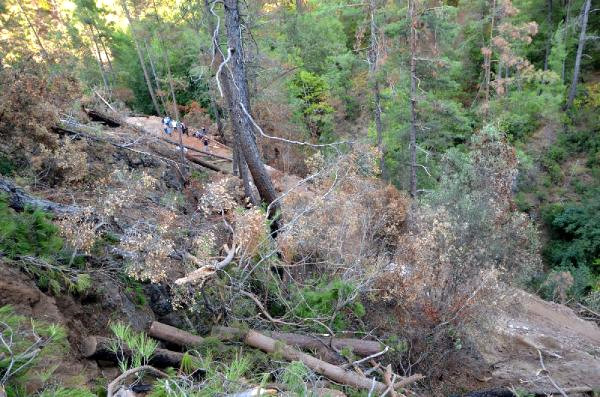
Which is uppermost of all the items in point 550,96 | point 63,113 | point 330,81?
point 63,113

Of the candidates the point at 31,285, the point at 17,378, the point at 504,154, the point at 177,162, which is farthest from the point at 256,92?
the point at 17,378

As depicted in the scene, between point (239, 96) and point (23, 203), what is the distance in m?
3.97

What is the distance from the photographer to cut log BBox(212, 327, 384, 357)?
5.29 metres

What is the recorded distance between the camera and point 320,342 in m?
5.52

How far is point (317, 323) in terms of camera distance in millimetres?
6137

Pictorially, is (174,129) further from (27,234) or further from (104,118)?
(27,234)

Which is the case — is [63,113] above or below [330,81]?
above

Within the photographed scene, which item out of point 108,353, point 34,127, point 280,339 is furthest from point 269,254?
point 34,127

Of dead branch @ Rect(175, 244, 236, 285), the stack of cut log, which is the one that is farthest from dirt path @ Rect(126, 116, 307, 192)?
the stack of cut log

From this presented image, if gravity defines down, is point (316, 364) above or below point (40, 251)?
below

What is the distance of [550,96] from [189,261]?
2103cm

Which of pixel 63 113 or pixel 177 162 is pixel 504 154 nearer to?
pixel 177 162

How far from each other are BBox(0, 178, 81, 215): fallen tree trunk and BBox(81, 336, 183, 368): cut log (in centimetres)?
195

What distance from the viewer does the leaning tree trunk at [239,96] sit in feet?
24.9
